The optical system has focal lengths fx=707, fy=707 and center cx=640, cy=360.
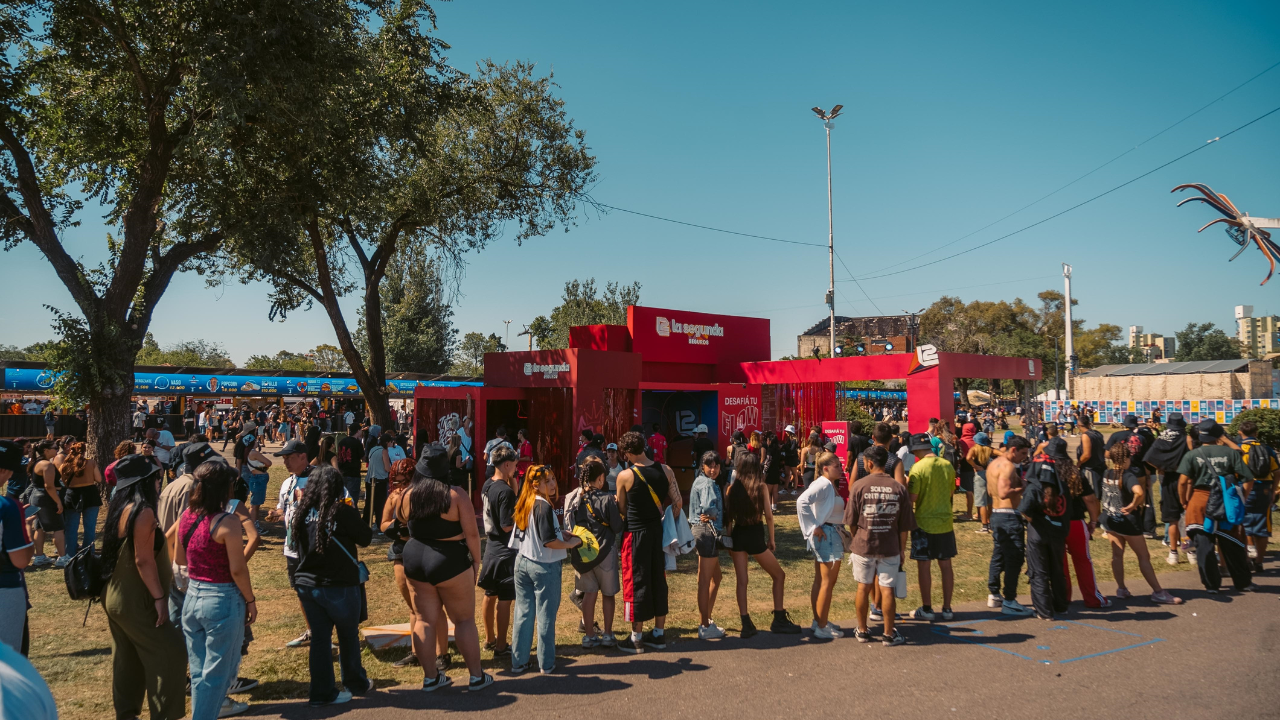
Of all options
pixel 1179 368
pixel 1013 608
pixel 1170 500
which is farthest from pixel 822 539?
pixel 1179 368

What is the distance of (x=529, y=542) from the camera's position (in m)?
5.07

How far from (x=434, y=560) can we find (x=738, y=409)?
1503 centimetres

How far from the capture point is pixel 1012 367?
57.6 feet

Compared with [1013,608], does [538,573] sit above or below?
above

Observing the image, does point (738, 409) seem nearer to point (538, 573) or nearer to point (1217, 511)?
point (1217, 511)

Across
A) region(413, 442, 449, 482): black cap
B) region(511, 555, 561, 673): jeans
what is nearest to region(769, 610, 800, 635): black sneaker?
region(511, 555, 561, 673): jeans

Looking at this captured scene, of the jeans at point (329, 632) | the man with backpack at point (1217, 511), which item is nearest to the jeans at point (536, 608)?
the jeans at point (329, 632)

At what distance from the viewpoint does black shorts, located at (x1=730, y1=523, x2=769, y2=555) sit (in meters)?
5.83

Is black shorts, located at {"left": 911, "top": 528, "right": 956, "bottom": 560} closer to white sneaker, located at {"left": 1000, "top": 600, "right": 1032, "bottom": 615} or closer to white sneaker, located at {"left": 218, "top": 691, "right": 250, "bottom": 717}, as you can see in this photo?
white sneaker, located at {"left": 1000, "top": 600, "right": 1032, "bottom": 615}

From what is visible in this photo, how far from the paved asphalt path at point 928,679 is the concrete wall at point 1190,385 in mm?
50255

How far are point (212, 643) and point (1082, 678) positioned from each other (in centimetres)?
561

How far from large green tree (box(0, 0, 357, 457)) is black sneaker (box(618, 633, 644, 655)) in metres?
9.54

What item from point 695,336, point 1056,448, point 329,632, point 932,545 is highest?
point 695,336

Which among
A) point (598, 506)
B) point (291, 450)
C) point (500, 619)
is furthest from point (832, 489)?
point (291, 450)
